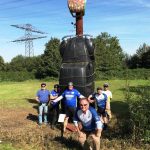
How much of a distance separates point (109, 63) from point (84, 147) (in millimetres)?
60711

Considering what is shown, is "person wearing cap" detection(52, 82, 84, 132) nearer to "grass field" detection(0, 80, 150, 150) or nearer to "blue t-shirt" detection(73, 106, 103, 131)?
"grass field" detection(0, 80, 150, 150)

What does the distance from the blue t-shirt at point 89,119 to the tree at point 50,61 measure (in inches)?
2014

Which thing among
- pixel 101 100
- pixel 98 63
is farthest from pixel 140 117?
pixel 98 63

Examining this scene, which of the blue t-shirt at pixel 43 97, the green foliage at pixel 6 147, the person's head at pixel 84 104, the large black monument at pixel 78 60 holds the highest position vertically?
the large black monument at pixel 78 60

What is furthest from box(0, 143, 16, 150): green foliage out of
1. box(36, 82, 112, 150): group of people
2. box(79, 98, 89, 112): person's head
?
box(79, 98, 89, 112): person's head

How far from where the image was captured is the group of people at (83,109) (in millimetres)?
9398

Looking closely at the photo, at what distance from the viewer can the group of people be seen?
9.40 meters

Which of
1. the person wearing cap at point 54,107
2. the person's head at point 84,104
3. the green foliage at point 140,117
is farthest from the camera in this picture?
the person wearing cap at point 54,107

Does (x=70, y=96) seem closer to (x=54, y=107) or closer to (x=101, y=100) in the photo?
(x=101, y=100)

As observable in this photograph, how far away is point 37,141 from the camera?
1229 cm

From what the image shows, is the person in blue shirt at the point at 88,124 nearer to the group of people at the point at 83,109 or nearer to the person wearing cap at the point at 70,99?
the group of people at the point at 83,109

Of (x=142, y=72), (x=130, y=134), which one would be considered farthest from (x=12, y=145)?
(x=142, y=72)

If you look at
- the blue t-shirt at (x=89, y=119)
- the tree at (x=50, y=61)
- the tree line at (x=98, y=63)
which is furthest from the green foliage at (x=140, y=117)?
the tree at (x=50, y=61)

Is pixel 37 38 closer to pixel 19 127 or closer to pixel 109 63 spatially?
pixel 109 63
